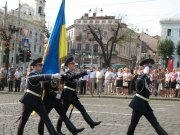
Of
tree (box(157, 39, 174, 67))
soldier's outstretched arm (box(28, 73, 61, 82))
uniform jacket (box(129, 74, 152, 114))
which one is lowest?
uniform jacket (box(129, 74, 152, 114))

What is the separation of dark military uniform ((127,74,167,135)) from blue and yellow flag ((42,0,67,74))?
2338mm

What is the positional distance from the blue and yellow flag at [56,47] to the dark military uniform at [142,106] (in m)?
2.34

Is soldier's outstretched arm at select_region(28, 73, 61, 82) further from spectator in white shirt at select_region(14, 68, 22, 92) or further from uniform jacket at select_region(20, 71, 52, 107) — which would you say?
spectator in white shirt at select_region(14, 68, 22, 92)

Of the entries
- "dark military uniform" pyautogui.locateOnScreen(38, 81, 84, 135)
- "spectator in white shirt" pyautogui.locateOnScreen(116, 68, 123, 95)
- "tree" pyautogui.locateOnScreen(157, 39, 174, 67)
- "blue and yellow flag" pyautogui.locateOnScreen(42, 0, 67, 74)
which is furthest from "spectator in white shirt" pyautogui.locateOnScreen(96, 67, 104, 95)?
"tree" pyautogui.locateOnScreen(157, 39, 174, 67)

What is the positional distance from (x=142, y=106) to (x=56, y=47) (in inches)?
118

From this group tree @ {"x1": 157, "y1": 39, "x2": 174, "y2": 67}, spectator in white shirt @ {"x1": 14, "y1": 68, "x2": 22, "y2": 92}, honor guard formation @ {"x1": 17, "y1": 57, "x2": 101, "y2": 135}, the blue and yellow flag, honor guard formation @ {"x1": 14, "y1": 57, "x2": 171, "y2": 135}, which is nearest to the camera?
honor guard formation @ {"x1": 17, "y1": 57, "x2": 101, "y2": 135}

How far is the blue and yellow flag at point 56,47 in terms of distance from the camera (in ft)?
35.0

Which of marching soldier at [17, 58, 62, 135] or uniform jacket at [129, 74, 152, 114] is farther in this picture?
uniform jacket at [129, 74, 152, 114]

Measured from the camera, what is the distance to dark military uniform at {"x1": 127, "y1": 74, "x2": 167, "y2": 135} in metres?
9.53

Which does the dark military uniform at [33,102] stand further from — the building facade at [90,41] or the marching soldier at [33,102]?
the building facade at [90,41]

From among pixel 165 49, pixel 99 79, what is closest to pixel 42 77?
pixel 99 79

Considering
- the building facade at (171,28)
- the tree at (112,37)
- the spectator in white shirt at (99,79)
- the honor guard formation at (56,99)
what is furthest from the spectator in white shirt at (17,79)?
the building facade at (171,28)

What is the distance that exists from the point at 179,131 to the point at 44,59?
4.27 m

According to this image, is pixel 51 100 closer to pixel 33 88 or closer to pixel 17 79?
pixel 33 88
